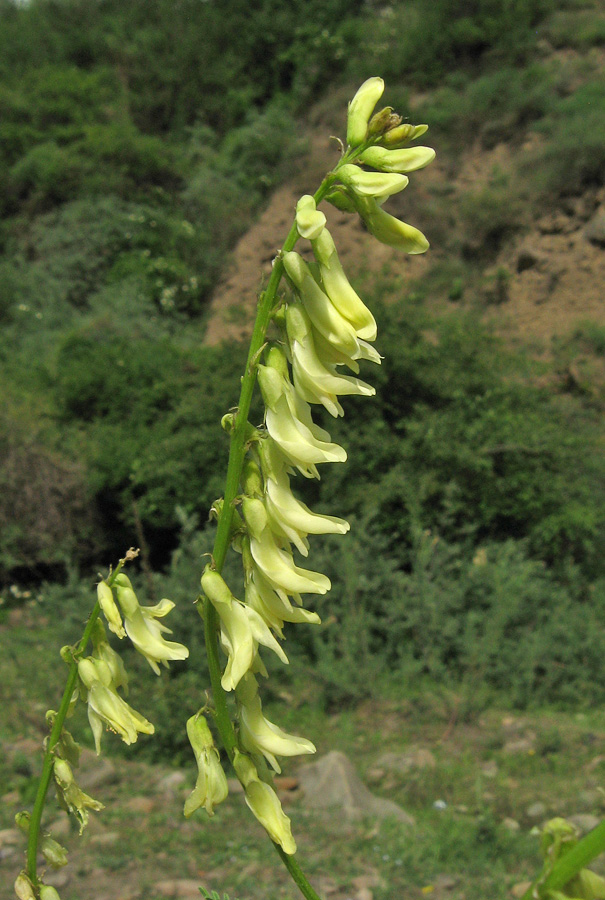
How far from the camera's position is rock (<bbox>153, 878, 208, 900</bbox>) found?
3.01 metres

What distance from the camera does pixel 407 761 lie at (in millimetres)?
4289

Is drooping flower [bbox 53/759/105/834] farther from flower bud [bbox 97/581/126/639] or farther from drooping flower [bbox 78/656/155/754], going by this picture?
flower bud [bbox 97/581/126/639]

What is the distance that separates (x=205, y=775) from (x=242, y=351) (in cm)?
682

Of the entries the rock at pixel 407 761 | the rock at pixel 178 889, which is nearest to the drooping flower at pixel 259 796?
the rock at pixel 178 889

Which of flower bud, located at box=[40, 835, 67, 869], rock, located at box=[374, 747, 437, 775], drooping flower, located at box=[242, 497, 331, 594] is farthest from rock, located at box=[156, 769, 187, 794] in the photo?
drooping flower, located at box=[242, 497, 331, 594]

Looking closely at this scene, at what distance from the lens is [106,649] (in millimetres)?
995

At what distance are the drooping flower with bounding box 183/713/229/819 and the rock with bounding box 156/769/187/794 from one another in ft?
11.1

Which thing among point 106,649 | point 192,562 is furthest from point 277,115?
point 106,649

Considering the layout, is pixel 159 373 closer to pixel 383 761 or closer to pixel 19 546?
pixel 19 546

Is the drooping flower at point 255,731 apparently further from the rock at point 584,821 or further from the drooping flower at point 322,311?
the rock at point 584,821

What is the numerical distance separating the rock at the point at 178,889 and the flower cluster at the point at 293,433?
252 centimetres

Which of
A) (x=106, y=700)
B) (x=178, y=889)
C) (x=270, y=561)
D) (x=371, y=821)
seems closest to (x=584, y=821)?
(x=371, y=821)

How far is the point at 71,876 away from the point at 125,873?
202 millimetres

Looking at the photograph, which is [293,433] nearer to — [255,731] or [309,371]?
[309,371]
